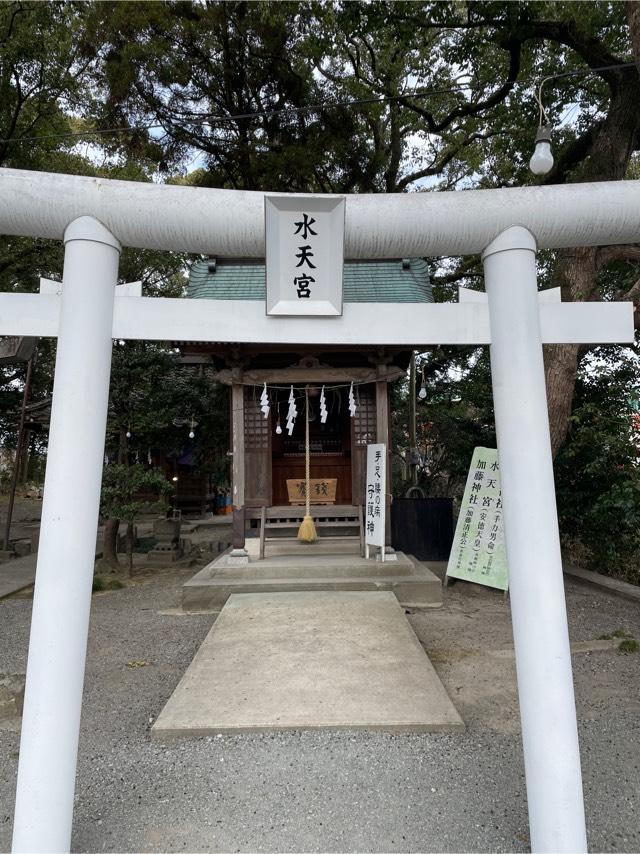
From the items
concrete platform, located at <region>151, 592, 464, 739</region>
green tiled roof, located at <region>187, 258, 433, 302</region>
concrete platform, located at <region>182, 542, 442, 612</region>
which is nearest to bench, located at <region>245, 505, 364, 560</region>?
concrete platform, located at <region>182, 542, 442, 612</region>

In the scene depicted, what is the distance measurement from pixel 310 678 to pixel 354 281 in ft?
20.0

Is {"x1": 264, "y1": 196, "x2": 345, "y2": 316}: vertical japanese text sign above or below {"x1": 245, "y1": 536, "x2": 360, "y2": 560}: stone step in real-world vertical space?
above

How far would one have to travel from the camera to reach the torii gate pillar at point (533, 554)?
210 cm

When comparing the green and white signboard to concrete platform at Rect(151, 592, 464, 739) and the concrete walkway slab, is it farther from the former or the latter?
the concrete walkway slab

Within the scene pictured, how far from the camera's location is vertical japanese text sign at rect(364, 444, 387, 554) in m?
7.40

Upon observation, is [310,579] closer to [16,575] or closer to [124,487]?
[124,487]

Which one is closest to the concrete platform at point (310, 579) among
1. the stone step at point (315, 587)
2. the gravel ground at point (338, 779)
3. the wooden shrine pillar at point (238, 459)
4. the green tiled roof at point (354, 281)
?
the stone step at point (315, 587)

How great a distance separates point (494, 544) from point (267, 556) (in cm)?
336

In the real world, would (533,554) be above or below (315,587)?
above

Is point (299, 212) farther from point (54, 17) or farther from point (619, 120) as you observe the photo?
point (54, 17)

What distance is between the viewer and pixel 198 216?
8.00 feet

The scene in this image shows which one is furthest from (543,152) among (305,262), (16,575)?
(16,575)

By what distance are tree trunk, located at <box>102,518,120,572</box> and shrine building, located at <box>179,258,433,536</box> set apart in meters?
3.26

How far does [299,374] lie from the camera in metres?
7.94
